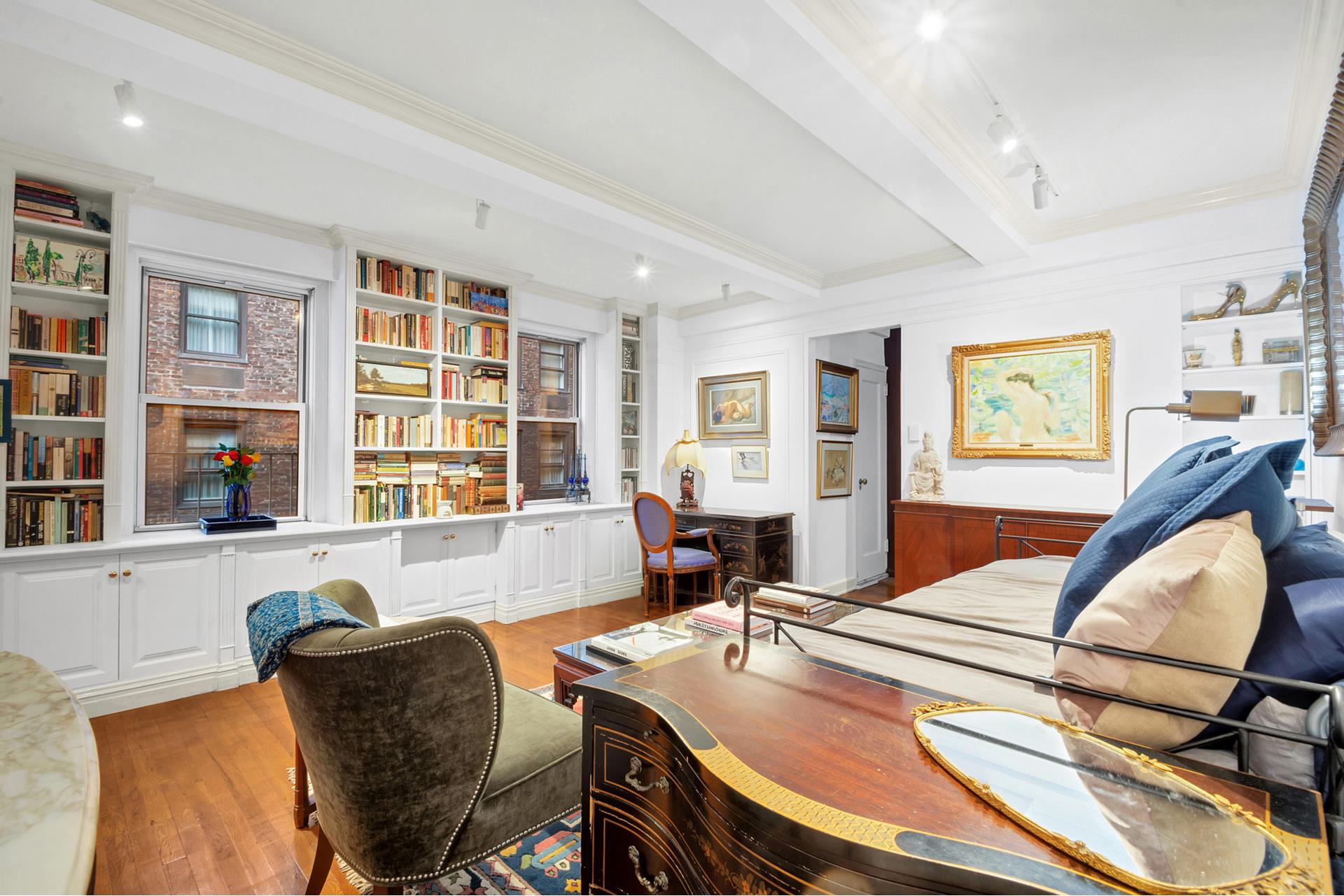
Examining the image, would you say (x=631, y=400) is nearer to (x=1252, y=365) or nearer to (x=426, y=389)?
(x=426, y=389)

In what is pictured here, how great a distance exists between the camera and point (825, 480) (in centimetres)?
526

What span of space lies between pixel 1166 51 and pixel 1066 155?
2.52 feet

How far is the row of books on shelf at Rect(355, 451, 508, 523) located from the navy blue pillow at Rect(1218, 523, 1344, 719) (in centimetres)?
417

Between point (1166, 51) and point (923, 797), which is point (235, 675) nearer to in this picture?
point (923, 797)

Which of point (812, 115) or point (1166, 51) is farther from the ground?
point (1166, 51)

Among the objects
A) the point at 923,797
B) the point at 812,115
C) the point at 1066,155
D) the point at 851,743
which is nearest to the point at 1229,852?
the point at 923,797

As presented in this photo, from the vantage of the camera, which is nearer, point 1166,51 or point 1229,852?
point 1229,852

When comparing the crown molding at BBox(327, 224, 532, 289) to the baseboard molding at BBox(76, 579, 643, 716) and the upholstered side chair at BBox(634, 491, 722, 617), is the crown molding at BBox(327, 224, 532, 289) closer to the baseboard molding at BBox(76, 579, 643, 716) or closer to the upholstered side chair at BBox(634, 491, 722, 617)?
the upholstered side chair at BBox(634, 491, 722, 617)

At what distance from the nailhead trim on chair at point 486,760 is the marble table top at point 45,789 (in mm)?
554

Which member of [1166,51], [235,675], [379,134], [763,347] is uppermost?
[1166,51]

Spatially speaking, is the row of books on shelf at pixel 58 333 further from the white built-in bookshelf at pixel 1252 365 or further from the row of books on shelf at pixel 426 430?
the white built-in bookshelf at pixel 1252 365

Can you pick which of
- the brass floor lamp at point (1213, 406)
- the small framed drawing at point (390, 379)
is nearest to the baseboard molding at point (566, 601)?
the small framed drawing at point (390, 379)

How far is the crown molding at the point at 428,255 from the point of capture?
387 cm

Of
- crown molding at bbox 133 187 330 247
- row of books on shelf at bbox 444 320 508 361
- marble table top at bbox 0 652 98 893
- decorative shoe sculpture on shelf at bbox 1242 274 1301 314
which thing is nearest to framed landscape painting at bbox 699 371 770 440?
row of books on shelf at bbox 444 320 508 361
